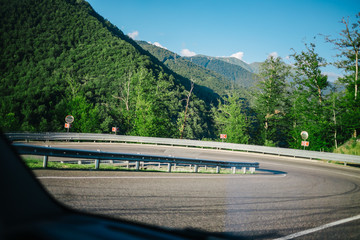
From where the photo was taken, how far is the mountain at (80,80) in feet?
125

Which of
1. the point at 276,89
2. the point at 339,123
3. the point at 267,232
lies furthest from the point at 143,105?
the point at 267,232

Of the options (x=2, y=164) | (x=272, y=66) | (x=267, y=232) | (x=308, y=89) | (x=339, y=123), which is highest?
(x=272, y=66)

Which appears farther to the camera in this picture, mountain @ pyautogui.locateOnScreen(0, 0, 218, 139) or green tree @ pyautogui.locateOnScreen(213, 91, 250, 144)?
green tree @ pyautogui.locateOnScreen(213, 91, 250, 144)

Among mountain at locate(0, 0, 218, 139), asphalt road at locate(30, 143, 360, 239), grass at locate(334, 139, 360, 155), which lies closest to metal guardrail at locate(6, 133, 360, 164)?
mountain at locate(0, 0, 218, 139)

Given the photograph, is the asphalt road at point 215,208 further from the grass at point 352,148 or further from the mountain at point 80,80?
the grass at point 352,148

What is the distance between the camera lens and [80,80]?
64.7 m

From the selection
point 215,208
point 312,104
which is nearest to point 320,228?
point 215,208

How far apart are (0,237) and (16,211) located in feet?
0.62

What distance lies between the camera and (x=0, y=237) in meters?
0.83

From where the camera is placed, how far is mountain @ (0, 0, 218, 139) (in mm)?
38062

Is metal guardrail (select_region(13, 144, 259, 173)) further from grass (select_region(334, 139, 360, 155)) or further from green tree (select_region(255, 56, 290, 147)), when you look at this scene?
green tree (select_region(255, 56, 290, 147))

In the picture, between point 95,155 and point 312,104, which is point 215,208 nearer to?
point 95,155

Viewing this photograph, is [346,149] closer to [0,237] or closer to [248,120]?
[248,120]

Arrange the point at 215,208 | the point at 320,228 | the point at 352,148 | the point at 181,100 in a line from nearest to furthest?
1. the point at 320,228
2. the point at 215,208
3. the point at 352,148
4. the point at 181,100
